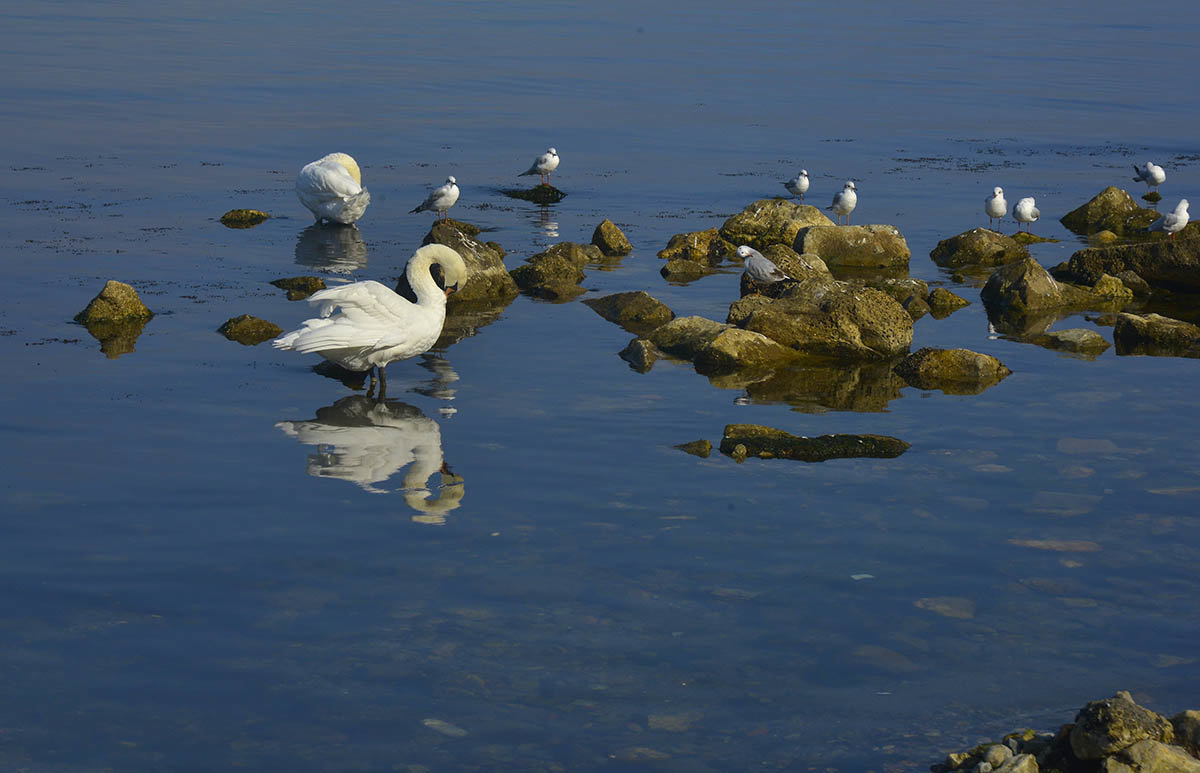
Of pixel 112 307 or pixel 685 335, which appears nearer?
pixel 685 335

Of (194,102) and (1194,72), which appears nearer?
(194,102)

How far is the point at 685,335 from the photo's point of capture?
18188mm

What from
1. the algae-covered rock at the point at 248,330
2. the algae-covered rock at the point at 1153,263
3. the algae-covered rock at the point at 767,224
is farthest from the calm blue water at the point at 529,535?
the algae-covered rock at the point at 1153,263

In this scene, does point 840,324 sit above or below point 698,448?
above

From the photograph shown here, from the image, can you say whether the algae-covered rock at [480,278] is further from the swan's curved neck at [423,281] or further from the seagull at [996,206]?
the seagull at [996,206]

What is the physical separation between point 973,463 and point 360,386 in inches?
282

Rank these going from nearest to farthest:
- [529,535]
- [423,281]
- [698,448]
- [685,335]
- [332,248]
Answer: [529,535] → [698,448] → [423,281] → [685,335] → [332,248]

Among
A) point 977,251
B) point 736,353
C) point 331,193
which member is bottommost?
point 736,353

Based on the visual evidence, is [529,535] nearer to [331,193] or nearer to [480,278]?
[480,278]

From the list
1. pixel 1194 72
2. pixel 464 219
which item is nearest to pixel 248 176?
pixel 464 219

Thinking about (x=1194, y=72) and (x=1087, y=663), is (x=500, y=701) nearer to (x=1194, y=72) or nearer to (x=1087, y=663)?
(x=1087, y=663)

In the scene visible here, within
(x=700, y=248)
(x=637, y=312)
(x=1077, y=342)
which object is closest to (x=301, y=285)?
(x=637, y=312)

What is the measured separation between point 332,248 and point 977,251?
11600 millimetres

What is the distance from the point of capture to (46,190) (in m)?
28.7
